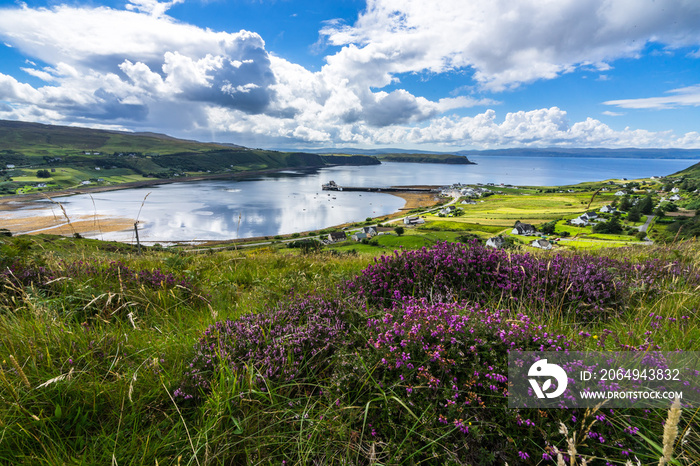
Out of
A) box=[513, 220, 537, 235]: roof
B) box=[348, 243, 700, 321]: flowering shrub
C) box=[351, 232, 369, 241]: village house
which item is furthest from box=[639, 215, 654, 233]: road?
box=[348, 243, 700, 321]: flowering shrub

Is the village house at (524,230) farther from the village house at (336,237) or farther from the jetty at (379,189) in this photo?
the jetty at (379,189)

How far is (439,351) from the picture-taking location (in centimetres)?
255

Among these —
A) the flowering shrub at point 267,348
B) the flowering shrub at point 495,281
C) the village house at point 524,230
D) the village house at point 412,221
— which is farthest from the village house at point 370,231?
the flowering shrub at point 267,348

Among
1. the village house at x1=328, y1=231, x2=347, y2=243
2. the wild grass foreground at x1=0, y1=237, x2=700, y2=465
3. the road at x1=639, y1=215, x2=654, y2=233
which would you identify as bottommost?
the village house at x1=328, y1=231, x2=347, y2=243

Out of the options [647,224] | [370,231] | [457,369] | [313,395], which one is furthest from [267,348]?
[647,224]

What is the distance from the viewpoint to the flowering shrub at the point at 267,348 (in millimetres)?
2672

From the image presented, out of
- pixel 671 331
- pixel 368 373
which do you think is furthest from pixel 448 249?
pixel 368 373

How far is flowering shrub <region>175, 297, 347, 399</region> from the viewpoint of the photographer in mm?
2672

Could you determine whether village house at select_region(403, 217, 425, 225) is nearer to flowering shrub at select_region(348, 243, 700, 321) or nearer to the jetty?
the jetty

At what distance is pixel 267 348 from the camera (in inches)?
113

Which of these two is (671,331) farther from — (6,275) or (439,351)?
(6,275)

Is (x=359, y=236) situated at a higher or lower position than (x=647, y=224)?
lower

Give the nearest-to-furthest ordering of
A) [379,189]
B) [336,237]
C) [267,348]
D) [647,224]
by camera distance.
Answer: [267,348] → [647,224] → [336,237] → [379,189]

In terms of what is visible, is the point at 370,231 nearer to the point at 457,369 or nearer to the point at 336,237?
the point at 336,237
